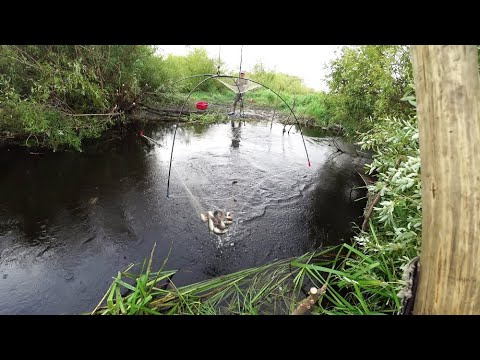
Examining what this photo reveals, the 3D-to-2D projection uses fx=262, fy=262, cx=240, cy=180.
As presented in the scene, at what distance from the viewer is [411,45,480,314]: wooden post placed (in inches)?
Result: 47.4

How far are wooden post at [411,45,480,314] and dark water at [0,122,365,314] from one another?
2910 mm

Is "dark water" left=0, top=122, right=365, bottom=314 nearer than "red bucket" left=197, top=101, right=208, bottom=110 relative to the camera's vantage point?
Yes

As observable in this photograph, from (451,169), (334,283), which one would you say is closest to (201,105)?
(334,283)

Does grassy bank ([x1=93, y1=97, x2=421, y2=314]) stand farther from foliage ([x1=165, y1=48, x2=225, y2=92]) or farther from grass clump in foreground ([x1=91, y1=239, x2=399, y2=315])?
foliage ([x1=165, y1=48, x2=225, y2=92])

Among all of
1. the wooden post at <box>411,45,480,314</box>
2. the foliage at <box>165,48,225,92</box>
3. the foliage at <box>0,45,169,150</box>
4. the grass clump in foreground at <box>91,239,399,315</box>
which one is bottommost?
the grass clump in foreground at <box>91,239,399,315</box>

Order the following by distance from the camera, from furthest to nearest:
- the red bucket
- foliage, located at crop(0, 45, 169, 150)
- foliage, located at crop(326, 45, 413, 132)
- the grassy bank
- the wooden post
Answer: the red bucket < foliage, located at crop(0, 45, 169, 150) < foliage, located at crop(326, 45, 413, 132) < the grassy bank < the wooden post

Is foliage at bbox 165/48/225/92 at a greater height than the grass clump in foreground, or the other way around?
foliage at bbox 165/48/225/92

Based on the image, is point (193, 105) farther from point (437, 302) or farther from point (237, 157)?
point (437, 302)

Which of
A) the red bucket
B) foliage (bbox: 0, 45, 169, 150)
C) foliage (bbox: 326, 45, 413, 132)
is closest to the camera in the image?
foliage (bbox: 326, 45, 413, 132)

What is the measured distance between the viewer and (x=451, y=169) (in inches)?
49.9

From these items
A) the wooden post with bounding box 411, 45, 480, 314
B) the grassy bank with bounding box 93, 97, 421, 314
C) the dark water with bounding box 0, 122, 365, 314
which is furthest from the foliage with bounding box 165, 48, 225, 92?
the wooden post with bounding box 411, 45, 480, 314

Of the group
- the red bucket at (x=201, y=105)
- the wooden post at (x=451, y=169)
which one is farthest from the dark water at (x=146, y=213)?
the red bucket at (x=201, y=105)

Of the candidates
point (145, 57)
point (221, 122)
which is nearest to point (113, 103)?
point (145, 57)

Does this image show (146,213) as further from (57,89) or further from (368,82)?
(368,82)
